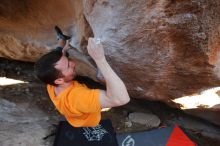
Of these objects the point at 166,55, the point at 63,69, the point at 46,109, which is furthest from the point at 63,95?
the point at 46,109

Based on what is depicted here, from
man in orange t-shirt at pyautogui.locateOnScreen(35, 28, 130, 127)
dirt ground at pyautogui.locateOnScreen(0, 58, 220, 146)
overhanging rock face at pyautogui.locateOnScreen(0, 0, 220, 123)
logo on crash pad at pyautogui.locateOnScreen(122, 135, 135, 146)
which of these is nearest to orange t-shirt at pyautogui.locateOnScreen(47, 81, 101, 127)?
man in orange t-shirt at pyautogui.locateOnScreen(35, 28, 130, 127)

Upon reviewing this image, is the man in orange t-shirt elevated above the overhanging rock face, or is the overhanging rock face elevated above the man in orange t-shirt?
the overhanging rock face

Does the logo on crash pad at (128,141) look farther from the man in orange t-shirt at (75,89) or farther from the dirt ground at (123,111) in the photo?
the man in orange t-shirt at (75,89)

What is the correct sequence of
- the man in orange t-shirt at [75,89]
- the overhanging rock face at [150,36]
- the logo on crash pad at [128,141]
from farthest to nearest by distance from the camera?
the logo on crash pad at [128,141]
the overhanging rock face at [150,36]
the man in orange t-shirt at [75,89]

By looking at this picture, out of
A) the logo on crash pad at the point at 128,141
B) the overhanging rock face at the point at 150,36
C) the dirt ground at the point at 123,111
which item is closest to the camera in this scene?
the overhanging rock face at the point at 150,36

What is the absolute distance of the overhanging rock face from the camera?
2.04 m

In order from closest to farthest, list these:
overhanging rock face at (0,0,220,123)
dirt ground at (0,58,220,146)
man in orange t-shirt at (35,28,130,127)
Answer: man in orange t-shirt at (35,28,130,127)
overhanging rock face at (0,0,220,123)
dirt ground at (0,58,220,146)

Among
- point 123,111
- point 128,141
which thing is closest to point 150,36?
point 128,141

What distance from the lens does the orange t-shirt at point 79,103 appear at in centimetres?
207

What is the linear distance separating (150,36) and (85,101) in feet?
1.76

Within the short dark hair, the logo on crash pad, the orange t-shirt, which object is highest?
the short dark hair

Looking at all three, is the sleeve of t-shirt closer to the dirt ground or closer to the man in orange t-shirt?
the man in orange t-shirt

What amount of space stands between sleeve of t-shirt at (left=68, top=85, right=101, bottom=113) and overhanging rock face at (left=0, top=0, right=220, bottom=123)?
42 cm

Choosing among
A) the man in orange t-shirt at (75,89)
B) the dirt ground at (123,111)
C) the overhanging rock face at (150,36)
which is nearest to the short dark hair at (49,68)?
the man in orange t-shirt at (75,89)
